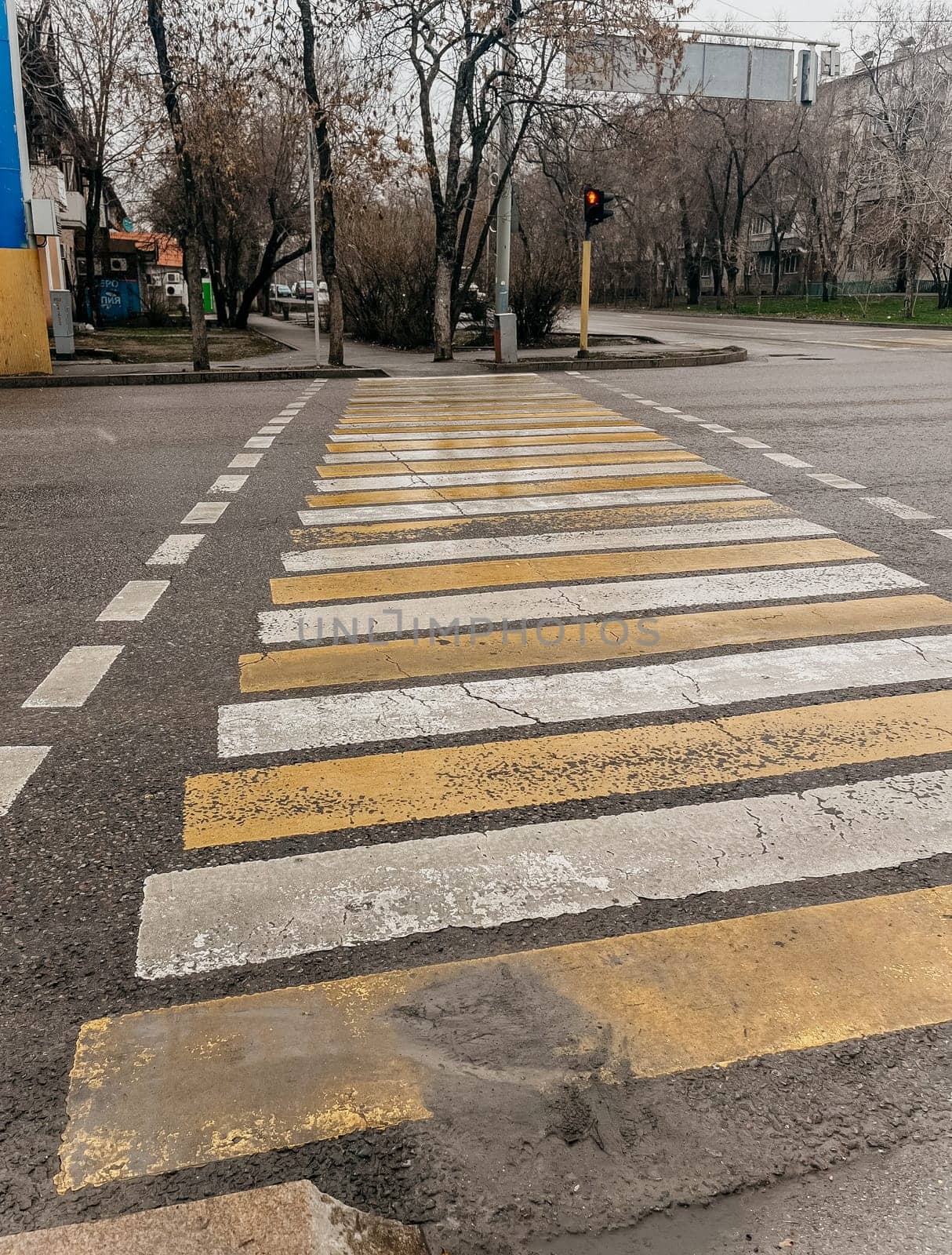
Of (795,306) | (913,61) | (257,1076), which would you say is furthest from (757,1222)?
(795,306)

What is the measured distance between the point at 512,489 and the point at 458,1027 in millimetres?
6629

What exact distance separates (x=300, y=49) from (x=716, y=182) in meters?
46.8

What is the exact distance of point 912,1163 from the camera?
2.15 metres

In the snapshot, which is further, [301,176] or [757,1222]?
[301,176]

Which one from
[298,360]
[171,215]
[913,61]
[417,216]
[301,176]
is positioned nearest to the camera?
[298,360]

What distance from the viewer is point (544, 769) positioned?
12.5 ft

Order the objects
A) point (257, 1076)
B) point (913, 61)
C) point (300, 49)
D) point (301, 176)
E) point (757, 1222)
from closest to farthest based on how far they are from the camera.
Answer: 1. point (757, 1222)
2. point (257, 1076)
3. point (300, 49)
4. point (301, 176)
5. point (913, 61)

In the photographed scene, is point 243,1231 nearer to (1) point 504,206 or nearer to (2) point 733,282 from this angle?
(1) point 504,206

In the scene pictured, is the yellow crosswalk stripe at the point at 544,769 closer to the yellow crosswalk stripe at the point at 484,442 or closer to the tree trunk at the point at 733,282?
the yellow crosswalk stripe at the point at 484,442

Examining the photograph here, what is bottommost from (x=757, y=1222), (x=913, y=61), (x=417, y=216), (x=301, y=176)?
(x=757, y=1222)

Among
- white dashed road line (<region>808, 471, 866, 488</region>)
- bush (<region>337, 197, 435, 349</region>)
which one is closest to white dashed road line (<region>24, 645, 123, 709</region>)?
white dashed road line (<region>808, 471, 866, 488</region>)

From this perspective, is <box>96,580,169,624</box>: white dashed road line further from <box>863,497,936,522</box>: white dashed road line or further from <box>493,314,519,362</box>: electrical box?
<box>493,314,519,362</box>: electrical box

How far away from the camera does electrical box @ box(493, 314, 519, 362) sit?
2070 cm

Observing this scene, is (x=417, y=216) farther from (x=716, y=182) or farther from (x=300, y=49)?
(x=716, y=182)
